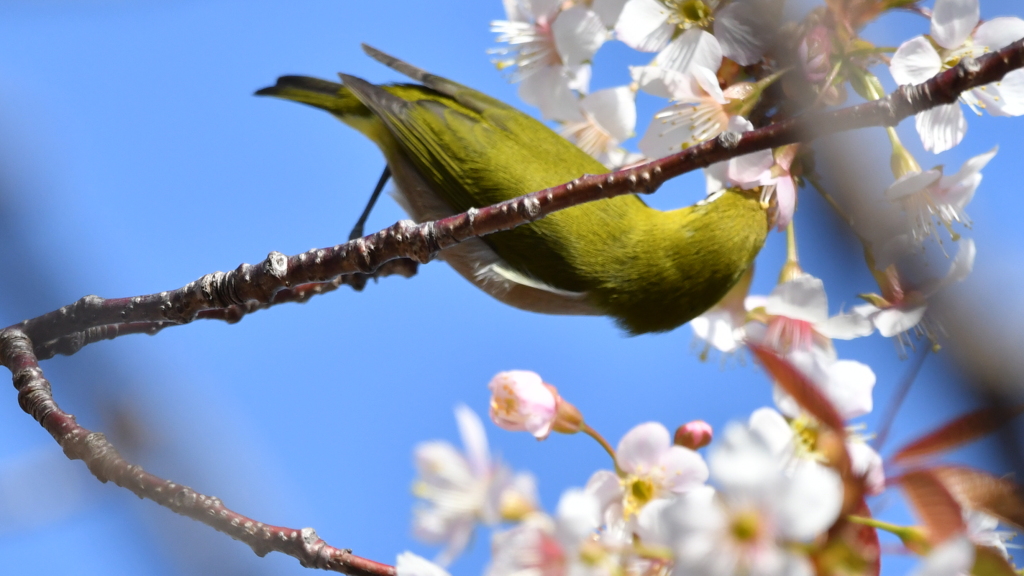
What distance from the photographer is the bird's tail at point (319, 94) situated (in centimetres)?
349

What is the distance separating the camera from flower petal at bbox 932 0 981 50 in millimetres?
1849

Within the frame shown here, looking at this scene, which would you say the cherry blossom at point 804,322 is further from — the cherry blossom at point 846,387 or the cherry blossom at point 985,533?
the cherry blossom at point 985,533

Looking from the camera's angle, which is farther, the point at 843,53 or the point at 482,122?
the point at 482,122

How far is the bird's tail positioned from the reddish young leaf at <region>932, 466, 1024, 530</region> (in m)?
3.02

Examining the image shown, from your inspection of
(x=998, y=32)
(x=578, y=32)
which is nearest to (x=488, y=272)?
(x=578, y=32)

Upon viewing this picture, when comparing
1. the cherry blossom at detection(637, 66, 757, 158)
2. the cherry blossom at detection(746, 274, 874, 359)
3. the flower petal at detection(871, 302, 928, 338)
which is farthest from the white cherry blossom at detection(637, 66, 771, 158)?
the flower petal at detection(871, 302, 928, 338)

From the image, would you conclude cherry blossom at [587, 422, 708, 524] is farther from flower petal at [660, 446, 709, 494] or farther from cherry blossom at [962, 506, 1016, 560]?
cherry blossom at [962, 506, 1016, 560]

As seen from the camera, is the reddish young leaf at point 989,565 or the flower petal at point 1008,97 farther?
the flower petal at point 1008,97

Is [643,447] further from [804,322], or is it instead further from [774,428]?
[804,322]

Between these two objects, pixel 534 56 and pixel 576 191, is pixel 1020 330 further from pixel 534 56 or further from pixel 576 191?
pixel 534 56

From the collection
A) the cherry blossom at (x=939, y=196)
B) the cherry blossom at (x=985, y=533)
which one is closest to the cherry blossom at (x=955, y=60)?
the cherry blossom at (x=939, y=196)

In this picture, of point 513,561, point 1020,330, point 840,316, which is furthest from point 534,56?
point 1020,330

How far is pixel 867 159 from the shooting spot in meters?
0.96

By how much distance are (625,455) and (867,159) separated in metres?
0.81
